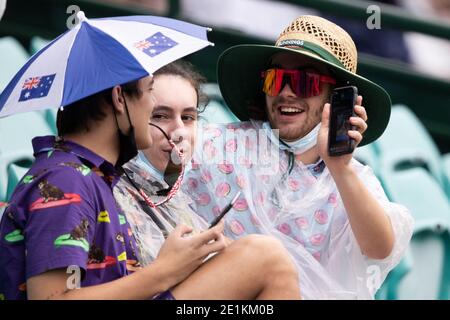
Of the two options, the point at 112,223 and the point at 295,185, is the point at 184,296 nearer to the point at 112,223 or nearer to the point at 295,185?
the point at 112,223

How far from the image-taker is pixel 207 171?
3646 mm

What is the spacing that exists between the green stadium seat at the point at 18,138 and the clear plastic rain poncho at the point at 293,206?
84 centimetres

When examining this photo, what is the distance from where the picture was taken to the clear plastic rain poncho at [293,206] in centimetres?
344

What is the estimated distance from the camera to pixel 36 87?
120 inches

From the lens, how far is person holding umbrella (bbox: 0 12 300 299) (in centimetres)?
275

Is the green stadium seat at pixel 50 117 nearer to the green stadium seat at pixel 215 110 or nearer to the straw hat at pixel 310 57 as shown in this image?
the green stadium seat at pixel 215 110

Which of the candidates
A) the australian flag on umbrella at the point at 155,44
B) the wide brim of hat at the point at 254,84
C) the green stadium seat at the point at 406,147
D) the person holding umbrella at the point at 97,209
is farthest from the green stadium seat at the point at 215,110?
the person holding umbrella at the point at 97,209

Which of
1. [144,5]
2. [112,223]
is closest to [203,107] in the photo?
[112,223]

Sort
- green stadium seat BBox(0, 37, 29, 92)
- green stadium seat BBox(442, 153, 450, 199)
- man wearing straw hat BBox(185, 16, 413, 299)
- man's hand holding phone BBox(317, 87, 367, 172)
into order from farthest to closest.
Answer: green stadium seat BBox(442, 153, 450, 199) → green stadium seat BBox(0, 37, 29, 92) → man wearing straw hat BBox(185, 16, 413, 299) → man's hand holding phone BBox(317, 87, 367, 172)

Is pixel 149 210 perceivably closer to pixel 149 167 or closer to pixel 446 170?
pixel 149 167

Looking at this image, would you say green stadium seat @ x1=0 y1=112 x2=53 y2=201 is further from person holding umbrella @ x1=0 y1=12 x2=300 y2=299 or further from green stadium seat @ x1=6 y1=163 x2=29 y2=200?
person holding umbrella @ x1=0 y1=12 x2=300 y2=299

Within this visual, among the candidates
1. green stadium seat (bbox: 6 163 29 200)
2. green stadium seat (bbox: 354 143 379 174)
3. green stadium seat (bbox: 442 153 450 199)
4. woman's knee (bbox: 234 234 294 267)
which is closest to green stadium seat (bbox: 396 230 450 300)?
green stadium seat (bbox: 354 143 379 174)

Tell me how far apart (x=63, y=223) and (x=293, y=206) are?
105 cm

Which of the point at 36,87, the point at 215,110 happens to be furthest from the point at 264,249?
the point at 215,110
